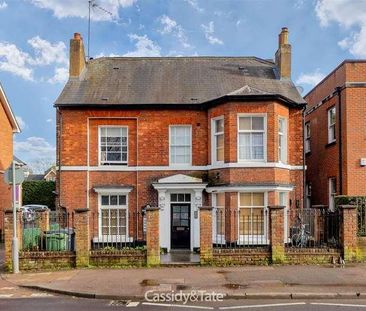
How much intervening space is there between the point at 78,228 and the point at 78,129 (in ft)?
22.3

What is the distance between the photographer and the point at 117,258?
1459cm

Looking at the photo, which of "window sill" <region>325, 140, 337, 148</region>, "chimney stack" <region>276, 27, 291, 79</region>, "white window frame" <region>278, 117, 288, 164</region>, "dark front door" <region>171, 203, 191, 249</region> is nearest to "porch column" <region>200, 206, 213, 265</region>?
"dark front door" <region>171, 203, 191, 249</region>

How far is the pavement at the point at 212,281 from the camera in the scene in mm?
10719

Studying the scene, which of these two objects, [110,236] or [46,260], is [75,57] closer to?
[110,236]

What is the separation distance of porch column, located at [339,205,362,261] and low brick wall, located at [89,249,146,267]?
20.9 feet

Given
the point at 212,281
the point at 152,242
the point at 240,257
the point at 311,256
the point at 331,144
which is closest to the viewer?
the point at 212,281

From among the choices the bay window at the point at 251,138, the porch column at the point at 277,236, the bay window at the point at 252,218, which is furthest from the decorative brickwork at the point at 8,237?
the bay window at the point at 251,138

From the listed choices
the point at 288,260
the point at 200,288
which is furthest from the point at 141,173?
the point at 200,288

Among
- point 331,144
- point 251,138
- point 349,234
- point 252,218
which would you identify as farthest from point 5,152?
point 349,234

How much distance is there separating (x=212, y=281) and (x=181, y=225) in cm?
787

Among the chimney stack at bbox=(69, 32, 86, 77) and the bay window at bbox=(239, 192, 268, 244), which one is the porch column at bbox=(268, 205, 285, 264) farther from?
the chimney stack at bbox=(69, 32, 86, 77)

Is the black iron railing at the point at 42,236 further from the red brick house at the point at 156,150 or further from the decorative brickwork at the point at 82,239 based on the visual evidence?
the red brick house at the point at 156,150

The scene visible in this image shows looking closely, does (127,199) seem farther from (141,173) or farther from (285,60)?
(285,60)

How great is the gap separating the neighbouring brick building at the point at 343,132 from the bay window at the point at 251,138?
3359mm
